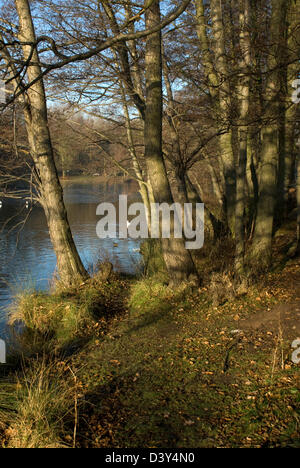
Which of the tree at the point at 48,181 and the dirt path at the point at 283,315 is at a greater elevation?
the tree at the point at 48,181

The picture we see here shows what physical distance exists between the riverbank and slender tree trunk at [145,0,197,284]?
49 cm

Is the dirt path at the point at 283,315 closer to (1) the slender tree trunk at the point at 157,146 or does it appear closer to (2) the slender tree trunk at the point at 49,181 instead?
(1) the slender tree trunk at the point at 157,146

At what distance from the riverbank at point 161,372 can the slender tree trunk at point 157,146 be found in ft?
1.61

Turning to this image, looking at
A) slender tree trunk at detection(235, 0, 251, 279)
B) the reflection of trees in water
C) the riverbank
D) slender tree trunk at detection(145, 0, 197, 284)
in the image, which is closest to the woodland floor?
the riverbank

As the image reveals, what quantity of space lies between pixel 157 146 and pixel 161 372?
4.52 metres

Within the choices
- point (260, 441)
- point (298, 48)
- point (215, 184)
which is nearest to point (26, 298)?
point (260, 441)

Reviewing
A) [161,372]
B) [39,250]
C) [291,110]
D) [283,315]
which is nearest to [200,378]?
[161,372]

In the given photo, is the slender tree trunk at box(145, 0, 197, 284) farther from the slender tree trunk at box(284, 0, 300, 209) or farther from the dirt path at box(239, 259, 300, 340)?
the slender tree trunk at box(284, 0, 300, 209)

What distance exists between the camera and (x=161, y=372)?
4.58 metres

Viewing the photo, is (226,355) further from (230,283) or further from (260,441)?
(230,283)

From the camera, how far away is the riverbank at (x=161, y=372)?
3.31 metres

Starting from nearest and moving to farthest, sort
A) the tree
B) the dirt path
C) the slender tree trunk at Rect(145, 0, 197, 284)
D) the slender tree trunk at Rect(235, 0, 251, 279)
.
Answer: the dirt path < the slender tree trunk at Rect(235, 0, 251, 279) < the slender tree trunk at Rect(145, 0, 197, 284) < the tree

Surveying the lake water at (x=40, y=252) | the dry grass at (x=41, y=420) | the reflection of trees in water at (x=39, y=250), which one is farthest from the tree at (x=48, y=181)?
the dry grass at (x=41, y=420)

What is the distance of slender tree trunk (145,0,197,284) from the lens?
7.45m
